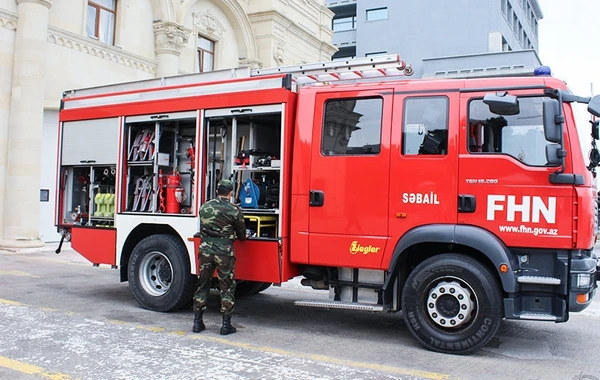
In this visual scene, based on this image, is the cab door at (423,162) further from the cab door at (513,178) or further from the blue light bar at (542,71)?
the blue light bar at (542,71)

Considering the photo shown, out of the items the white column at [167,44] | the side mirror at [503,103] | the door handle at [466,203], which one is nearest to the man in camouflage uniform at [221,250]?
the door handle at [466,203]

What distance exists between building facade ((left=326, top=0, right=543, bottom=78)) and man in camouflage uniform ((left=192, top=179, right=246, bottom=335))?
126 feet

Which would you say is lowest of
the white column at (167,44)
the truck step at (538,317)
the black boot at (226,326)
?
the black boot at (226,326)

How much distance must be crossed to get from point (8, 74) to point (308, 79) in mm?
10778

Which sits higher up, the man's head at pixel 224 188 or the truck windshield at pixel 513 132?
the truck windshield at pixel 513 132

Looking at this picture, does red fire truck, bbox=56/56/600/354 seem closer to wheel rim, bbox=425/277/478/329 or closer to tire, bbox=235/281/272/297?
wheel rim, bbox=425/277/478/329

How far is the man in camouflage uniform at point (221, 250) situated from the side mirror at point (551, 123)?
342 centimetres

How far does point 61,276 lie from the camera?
414 inches

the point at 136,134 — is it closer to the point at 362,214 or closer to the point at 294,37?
the point at 362,214

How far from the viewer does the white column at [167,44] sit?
18953 mm

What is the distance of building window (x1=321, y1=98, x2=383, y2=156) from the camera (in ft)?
20.4

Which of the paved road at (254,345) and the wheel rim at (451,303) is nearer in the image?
the paved road at (254,345)

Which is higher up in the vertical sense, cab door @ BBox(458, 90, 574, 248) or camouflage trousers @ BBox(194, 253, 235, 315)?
cab door @ BBox(458, 90, 574, 248)

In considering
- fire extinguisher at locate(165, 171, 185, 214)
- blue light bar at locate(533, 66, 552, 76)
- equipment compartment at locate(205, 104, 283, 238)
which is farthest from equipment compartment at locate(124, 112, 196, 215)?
blue light bar at locate(533, 66, 552, 76)
